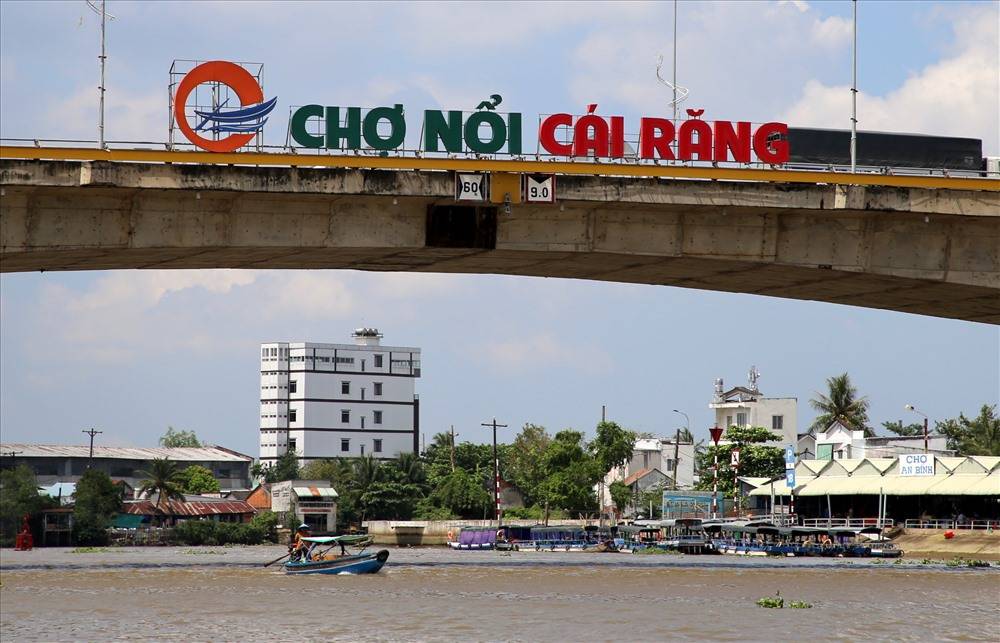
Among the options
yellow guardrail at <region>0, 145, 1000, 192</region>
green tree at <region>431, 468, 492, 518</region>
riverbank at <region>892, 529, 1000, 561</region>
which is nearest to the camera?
yellow guardrail at <region>0, 145, 1000, 192</region>

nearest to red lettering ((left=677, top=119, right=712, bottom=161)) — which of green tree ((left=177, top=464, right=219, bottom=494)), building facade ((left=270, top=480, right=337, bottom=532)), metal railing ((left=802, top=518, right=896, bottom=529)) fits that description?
metal railing ((left=802, top=518, right=896, bottom=529))

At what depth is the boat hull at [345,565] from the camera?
5241 centimetres

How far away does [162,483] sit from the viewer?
101 m

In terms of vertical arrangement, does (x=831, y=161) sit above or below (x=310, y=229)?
above

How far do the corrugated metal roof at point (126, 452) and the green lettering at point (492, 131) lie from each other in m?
84.7

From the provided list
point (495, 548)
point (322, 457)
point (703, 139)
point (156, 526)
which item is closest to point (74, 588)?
point (703, 139)

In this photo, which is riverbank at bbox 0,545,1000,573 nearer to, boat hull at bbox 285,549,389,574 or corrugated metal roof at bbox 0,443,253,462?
boat hull at bbox 285,549,389,574

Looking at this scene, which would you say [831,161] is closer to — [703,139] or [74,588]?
[703,139]

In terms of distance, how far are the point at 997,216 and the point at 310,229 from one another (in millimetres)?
19402

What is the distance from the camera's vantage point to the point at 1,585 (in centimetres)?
4566

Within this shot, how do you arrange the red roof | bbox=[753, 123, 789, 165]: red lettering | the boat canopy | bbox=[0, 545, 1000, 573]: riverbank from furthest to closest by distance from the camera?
the red roof → bbox=[0, 545, 1000, 573]: riverbank → the boat canopy → bbox=[753, 123, 789, 165]: red lettering

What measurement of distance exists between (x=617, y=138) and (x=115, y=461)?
92556 mm

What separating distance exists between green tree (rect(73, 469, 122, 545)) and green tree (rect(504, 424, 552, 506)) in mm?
32250

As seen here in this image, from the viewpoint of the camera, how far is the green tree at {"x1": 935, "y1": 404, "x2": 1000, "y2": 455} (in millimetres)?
99938
